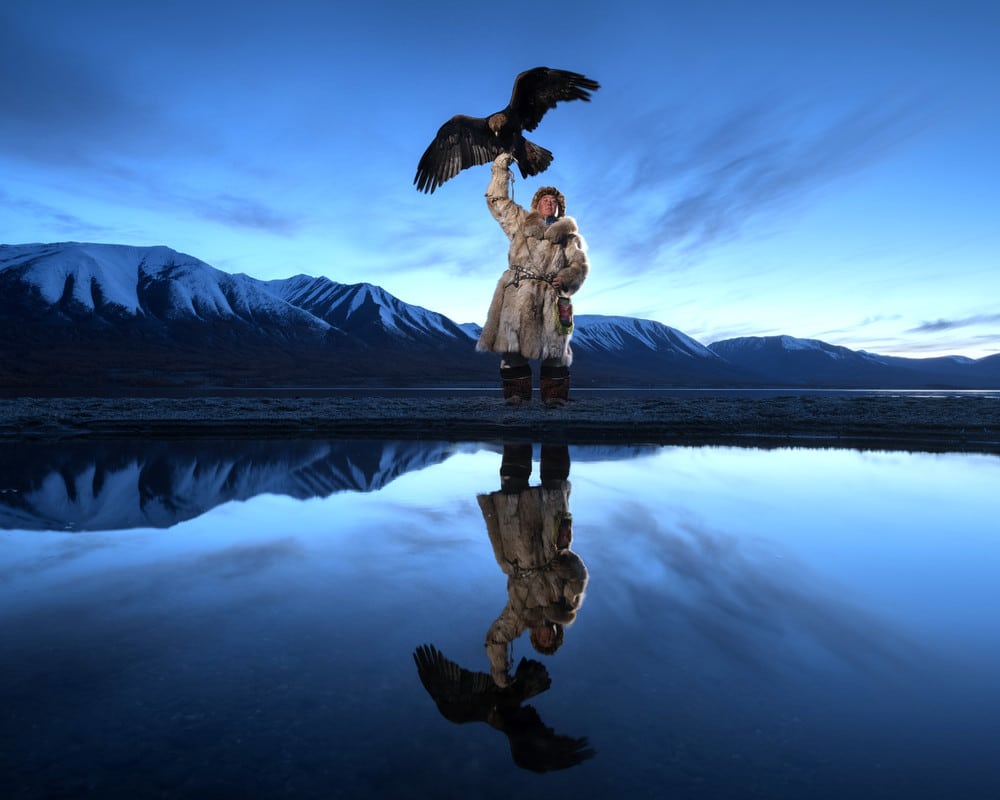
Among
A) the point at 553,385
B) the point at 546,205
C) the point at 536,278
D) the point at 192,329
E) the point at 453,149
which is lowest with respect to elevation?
the point at 553,385

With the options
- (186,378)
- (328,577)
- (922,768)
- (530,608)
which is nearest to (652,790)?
(922,768)

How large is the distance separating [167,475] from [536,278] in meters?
5.86

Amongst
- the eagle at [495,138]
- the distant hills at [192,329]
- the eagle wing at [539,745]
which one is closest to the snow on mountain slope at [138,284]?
the distant hills at [192,329]

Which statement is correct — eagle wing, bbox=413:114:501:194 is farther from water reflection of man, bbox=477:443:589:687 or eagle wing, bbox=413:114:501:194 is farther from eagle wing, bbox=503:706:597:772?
eagle wing, bbox=503:706:597:772

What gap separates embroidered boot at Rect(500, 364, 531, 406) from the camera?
32.7 ft

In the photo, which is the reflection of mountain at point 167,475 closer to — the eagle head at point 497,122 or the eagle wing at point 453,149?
the eagle wing at point 453,149

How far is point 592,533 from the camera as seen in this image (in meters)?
3.39

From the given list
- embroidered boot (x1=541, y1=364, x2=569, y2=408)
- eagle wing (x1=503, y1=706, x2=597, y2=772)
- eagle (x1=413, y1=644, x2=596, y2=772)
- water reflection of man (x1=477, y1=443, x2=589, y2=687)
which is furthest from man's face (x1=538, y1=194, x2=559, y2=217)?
eagle wing (x1=503, y1=706, x2=597, y2=772)

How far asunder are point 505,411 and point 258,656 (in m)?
7.91

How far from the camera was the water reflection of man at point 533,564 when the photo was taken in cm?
200

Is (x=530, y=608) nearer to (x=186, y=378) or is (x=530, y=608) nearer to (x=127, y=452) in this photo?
(x=127, y=452)

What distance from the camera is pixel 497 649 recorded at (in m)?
1.92

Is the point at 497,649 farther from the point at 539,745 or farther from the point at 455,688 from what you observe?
the point at 539,745

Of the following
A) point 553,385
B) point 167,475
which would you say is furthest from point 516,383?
point 167,475
